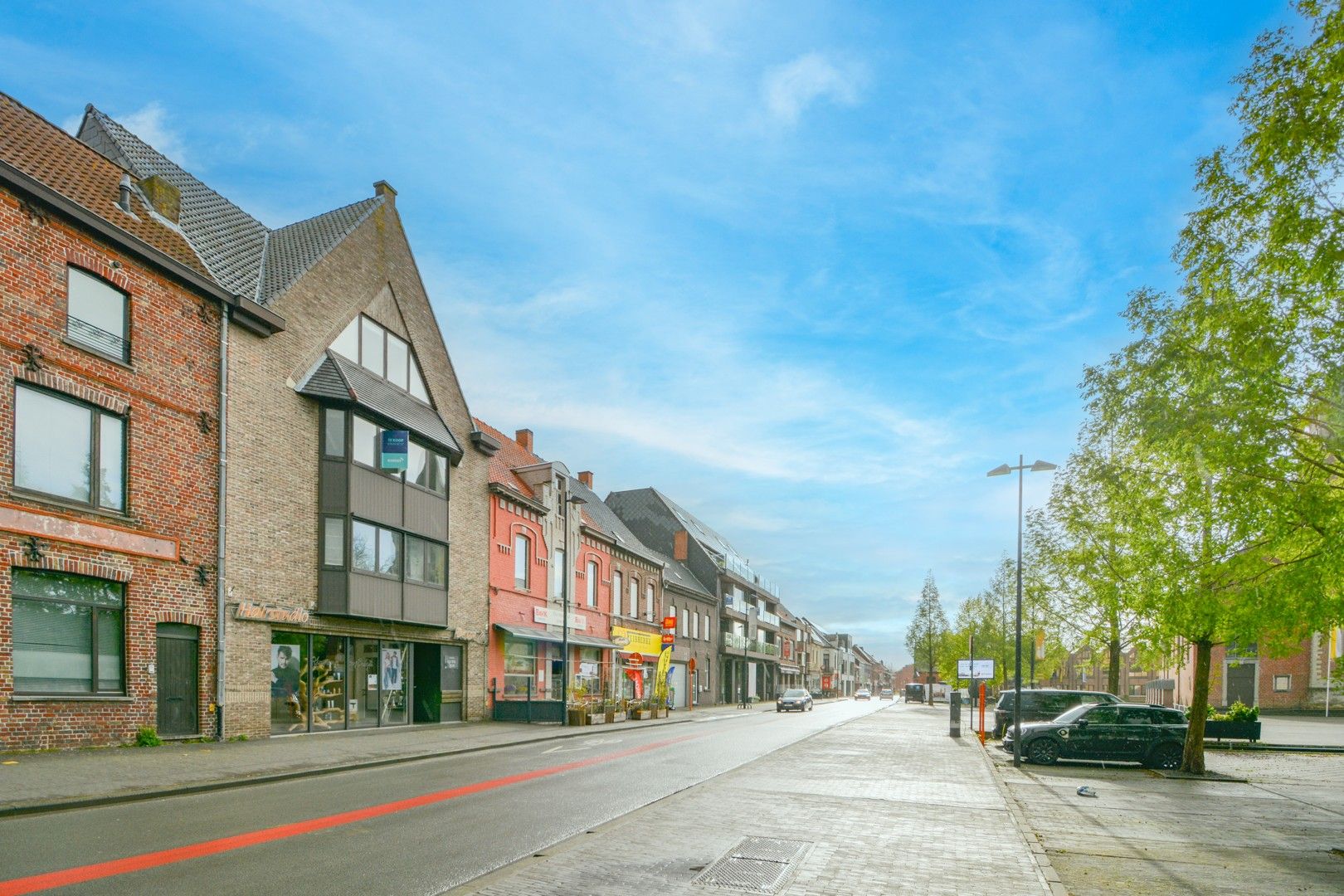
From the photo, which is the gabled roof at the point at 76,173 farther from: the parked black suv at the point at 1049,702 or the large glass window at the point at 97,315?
the parked black suv at the point at 1049,702

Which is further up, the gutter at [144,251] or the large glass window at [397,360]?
the gutter at [144,251]

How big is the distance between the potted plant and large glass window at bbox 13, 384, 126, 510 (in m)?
27.0

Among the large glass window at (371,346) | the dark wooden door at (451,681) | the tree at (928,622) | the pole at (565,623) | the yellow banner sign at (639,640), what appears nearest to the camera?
the large glass window at (371,346)

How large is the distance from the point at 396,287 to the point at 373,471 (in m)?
5.69

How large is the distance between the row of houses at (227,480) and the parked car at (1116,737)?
46.3 ft

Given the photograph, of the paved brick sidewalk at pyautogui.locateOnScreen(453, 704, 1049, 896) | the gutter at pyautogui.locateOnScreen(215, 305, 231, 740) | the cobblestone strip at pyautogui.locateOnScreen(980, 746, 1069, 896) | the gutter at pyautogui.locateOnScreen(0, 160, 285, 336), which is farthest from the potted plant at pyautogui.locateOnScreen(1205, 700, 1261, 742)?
the gutter at pyautogui.locateOnScreen(0, 160, 285, 336)

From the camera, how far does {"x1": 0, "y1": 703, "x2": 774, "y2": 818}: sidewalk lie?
1182 centimetres

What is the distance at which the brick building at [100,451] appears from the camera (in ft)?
52.1

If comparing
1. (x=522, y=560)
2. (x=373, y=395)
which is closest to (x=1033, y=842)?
(x=373, y=395)

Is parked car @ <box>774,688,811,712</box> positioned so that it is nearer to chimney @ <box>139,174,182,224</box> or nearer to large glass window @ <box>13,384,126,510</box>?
chimney @ <box>139,174,182,224</box>

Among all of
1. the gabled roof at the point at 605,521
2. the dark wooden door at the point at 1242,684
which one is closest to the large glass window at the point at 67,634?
the gabled roof at the point at 605,521

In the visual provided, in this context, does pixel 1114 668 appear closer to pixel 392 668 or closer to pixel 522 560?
pixel 522 560

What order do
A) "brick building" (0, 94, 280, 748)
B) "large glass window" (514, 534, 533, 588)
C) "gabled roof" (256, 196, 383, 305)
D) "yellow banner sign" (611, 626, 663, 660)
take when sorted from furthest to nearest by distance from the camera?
"yellow banner sign" (611, 626, 663, 660) → "large glass window" (514, 534, 533, 588) → "gabled roof" (256, 196, 383, 305) → "brick building" (0, 94, 280, 748)

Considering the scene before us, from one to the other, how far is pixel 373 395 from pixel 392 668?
7.03 m
